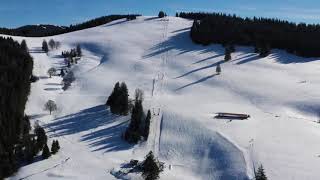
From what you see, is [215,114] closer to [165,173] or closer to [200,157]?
Answer: [200,157]

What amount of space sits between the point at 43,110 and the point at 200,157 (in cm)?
3798

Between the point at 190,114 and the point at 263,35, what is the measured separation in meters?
75.4

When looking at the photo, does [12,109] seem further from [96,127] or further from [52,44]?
[52,44]

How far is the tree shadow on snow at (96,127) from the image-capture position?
9556cm

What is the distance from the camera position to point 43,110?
110562 mm

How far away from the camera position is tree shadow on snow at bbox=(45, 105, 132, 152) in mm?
95562

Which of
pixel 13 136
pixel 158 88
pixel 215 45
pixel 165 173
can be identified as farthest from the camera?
pixel 215 45

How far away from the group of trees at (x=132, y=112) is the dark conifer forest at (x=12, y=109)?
17726 mm

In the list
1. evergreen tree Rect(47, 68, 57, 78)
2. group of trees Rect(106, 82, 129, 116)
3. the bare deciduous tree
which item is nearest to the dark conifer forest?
the bare deciduous tree

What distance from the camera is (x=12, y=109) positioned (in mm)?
95562

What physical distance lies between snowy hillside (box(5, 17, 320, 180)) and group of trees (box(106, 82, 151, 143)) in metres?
1.67

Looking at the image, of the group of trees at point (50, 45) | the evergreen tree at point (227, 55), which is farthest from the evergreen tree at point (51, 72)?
the evergreen tree at point (227, 55)

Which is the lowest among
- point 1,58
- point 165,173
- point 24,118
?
point 165,173

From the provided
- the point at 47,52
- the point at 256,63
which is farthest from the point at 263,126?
the point at 47,52
